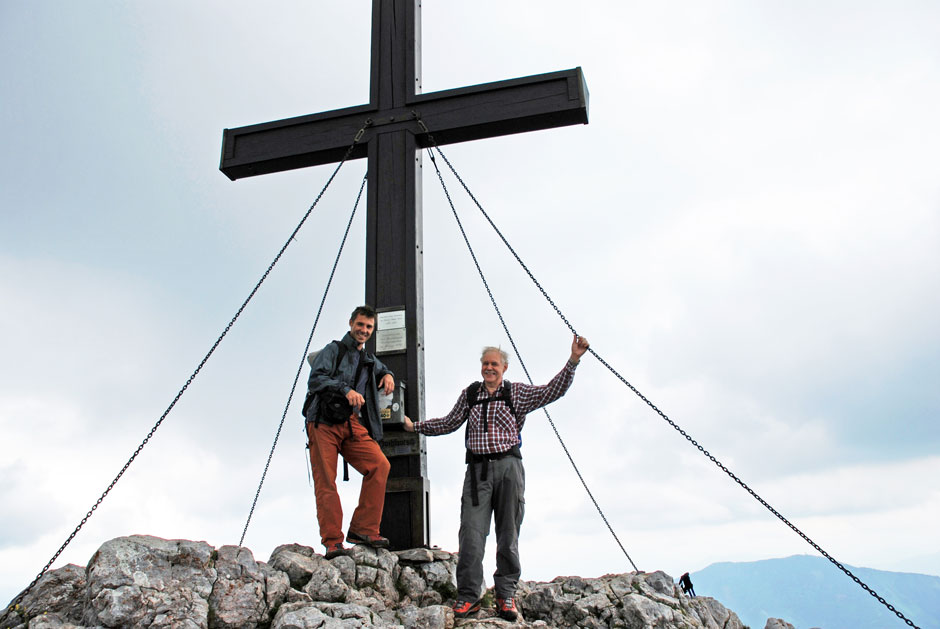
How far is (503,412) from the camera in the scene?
5.63 m

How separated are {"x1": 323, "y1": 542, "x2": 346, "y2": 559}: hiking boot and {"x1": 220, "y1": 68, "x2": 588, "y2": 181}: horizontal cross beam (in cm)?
421

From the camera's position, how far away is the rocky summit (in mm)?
4555

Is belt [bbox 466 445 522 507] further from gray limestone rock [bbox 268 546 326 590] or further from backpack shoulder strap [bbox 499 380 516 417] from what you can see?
gray limestone rock [bbox 268 546 326 590]

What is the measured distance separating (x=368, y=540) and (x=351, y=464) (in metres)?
0.64

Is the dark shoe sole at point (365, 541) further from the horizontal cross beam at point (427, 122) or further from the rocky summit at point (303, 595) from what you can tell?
the horizontal cross beam at point (427, 122)

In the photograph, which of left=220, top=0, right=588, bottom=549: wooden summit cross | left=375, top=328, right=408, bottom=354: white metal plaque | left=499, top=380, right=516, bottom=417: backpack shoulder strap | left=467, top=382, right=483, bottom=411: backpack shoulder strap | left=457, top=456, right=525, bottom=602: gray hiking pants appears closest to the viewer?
left=457, top=456, right=525, bottom=602: gray hiking pants

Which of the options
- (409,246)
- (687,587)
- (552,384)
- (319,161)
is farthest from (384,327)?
(687,587)

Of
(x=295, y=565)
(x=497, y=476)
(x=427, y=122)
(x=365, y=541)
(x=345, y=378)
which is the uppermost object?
(x=427, y=122)

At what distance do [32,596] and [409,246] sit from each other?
4.20 meters

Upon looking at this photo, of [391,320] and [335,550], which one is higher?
[391,320]

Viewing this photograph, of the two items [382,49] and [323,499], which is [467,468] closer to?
[323,499]

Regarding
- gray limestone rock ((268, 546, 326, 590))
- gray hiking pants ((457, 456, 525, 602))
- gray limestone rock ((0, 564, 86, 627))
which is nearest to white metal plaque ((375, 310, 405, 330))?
gray hiking pants ((457, 456, 525, 602))

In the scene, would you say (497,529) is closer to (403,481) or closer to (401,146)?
(403,481)

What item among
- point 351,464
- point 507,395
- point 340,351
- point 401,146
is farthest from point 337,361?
point 401,146
